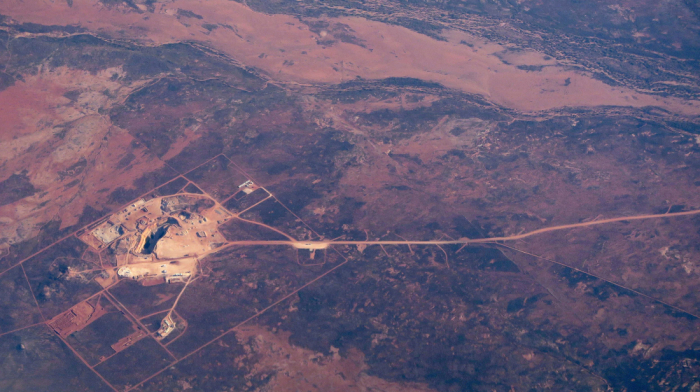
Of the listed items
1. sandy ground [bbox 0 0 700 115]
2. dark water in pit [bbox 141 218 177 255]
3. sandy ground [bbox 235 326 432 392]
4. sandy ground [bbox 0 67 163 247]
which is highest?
sandy ground [bbox 0 0 700 115]

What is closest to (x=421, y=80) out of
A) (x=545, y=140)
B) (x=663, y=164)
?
(x=545, y=140)

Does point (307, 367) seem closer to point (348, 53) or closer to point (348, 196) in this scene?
point (348, 196)

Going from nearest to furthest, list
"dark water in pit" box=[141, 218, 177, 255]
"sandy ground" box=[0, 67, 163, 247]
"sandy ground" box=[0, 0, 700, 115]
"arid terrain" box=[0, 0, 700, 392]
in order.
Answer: "arid terrain" box=[0, 0, 700, 392]
"dark water in pit" box=[141, 218, 177, 255]
"sandy ground" box=[0, 67, 163, 247]
"sandy ground" box=[0, 0, 700, 115]

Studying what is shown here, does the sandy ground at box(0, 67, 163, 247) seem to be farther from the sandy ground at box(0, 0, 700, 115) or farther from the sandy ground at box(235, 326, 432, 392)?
the sandy ground at box(235, 326, 432, 392)

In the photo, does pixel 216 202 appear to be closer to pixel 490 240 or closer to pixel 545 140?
pixel 490 240

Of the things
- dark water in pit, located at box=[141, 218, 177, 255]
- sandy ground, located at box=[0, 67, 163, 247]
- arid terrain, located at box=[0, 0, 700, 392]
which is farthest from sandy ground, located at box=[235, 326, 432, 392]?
sandy ground, located at box=[0, 67, 163, 247]

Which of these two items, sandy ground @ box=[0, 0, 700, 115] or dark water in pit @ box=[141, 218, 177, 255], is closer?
dark water in pit @ box=[141, 218, 177, 255]

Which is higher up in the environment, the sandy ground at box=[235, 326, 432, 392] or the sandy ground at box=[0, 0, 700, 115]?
the sandy ground at box=[0, 0, 700, 115]

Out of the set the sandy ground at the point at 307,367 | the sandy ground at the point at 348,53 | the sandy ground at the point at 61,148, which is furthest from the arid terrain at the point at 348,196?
the sandy ground at the point at 348,53

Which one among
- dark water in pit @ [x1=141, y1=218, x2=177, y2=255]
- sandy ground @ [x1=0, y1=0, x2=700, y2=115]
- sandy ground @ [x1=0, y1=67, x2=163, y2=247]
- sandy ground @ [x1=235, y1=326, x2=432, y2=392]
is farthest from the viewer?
sandy ground @ [x1=0, y1=0, x2=700, y2=115]
